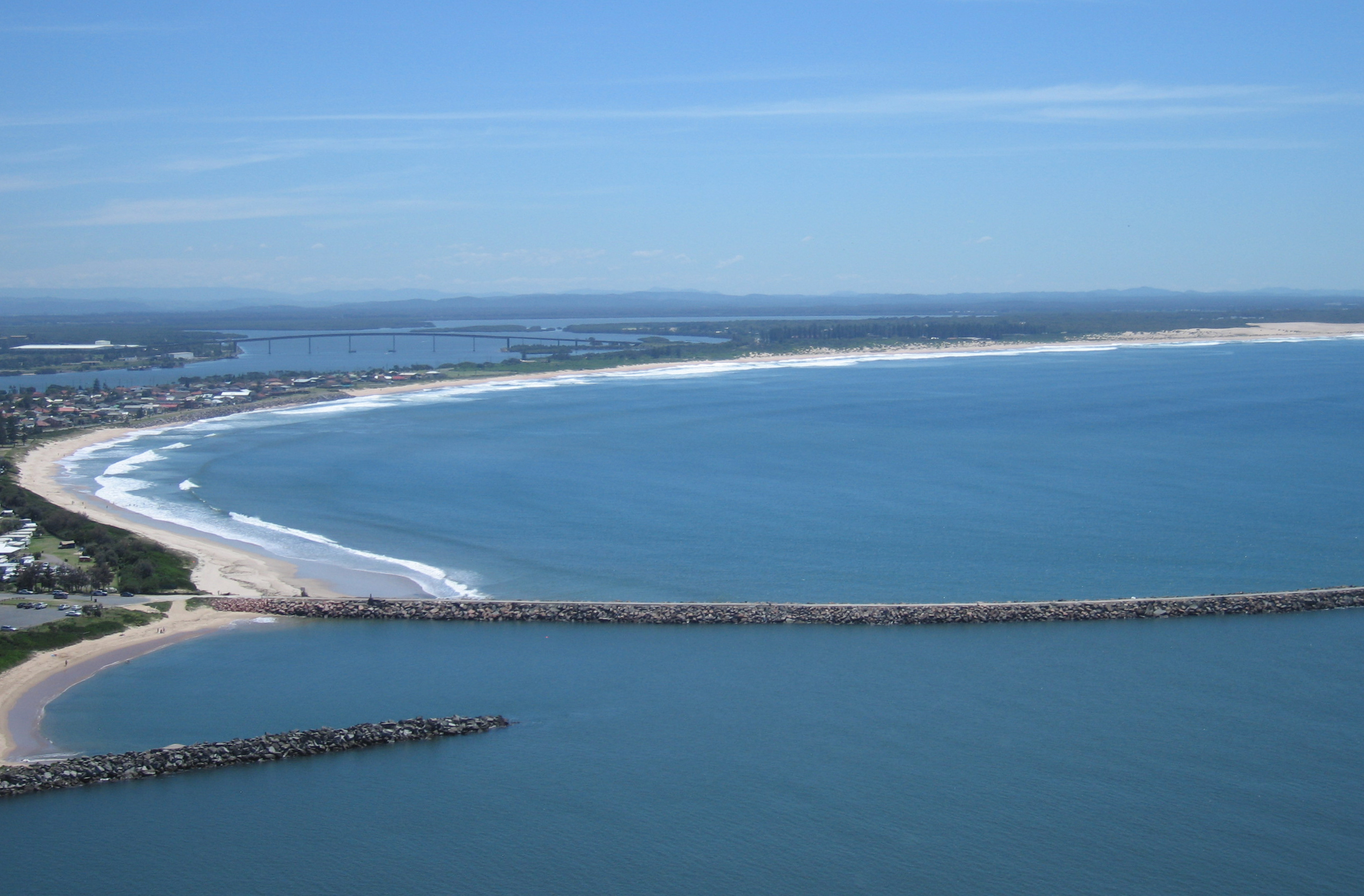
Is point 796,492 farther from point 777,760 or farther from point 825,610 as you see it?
point 777,760

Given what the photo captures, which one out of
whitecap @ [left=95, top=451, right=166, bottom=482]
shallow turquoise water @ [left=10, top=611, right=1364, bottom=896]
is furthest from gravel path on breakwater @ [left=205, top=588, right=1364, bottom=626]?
whitecap @ [left=95, top=451, right=166, bottom=482]

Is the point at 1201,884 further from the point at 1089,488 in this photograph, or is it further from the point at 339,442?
the point at 339,442

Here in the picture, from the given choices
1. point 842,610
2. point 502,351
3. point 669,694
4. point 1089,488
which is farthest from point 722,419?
point 502,351

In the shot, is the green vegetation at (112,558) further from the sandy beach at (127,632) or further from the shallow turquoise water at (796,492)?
the shallow turquoise water at (796,492)

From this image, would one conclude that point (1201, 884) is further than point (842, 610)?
No

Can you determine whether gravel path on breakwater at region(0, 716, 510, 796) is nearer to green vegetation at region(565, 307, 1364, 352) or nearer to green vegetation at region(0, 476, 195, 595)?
green vegetation at region(0, 476, 195, 595)

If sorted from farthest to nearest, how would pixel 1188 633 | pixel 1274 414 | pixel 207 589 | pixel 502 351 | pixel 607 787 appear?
pixel 502 351, pixel 1274 414, pixel 207 589, pixel 1188 633, pixel 607 787

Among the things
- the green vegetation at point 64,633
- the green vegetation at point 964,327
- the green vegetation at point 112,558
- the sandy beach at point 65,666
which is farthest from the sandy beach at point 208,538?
the green vegetation at point 964,327

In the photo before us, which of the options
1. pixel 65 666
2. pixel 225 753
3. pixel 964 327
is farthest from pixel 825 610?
pixel 964 327
